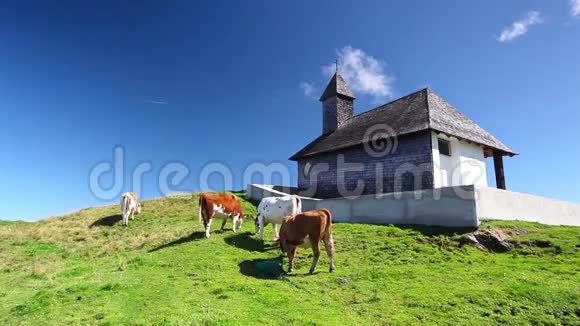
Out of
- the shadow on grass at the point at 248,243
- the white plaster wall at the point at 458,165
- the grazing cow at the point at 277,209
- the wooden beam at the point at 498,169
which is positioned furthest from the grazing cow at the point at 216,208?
the wooden beam at the point at 498,169

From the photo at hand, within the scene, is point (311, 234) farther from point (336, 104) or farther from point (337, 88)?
point (337, 88)

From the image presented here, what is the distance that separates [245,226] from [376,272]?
9.18 metres

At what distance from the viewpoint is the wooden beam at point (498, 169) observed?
25.0 m

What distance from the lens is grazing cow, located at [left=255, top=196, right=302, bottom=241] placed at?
45.9 feet

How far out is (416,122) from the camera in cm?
2150

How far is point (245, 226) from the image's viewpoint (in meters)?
17.8

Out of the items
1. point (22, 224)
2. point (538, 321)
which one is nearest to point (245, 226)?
point (538, 321)

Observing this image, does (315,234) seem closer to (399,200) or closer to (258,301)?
(258,301)

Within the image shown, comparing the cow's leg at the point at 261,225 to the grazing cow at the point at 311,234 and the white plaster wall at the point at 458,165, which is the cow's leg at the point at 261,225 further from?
the white plaster wall at the point at 458,165

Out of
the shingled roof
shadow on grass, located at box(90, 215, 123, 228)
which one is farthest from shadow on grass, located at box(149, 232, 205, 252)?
the shingled roof

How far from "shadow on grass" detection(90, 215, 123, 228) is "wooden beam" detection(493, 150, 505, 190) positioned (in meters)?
27.1

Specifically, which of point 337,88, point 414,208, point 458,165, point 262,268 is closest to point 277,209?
point 262,268

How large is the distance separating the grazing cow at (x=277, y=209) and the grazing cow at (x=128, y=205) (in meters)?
10.6

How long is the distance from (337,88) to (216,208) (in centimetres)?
2236
